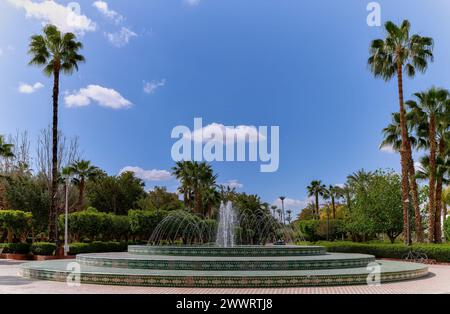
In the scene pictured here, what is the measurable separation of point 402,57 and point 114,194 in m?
42.4

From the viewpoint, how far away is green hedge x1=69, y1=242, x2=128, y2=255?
3112 cm

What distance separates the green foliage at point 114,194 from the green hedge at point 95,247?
25926mm

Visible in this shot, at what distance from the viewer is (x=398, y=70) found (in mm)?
30297

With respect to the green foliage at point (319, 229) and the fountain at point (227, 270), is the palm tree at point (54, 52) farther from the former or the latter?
the green foliage at point (319, 229)

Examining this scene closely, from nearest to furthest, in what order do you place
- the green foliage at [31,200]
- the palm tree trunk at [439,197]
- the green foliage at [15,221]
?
the palm tree trunk at [439,197]
the green foliage at [15,221]
the green foliage at [31,200]

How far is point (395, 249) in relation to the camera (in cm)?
2819

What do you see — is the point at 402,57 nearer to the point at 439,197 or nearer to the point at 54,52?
the point at 439,197

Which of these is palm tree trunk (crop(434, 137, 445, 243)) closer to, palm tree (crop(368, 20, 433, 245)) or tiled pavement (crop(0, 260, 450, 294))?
palm tree (crop(368, 20, 433, 245))

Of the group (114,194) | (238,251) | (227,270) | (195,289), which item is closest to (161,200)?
(114,194)

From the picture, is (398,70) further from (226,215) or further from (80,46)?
(80,46)

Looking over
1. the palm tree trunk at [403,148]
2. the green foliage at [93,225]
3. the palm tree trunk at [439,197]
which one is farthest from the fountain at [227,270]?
the green foliage at [93,225]

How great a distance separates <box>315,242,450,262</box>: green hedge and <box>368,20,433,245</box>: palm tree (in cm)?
175

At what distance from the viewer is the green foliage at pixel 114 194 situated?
6222 cm
